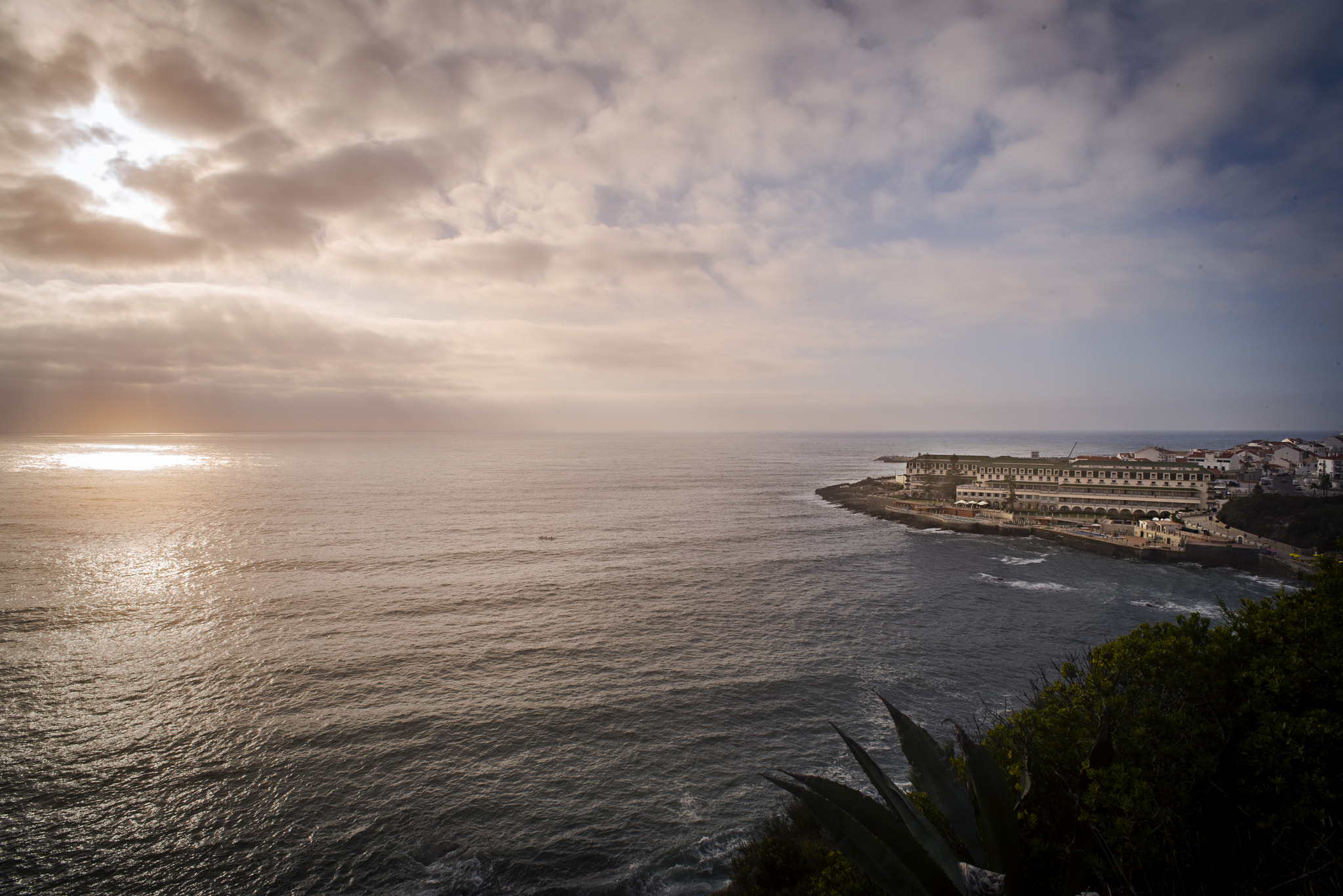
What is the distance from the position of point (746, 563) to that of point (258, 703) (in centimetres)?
3513

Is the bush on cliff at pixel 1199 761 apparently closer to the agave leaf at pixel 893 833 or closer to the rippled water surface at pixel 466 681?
the agave leaf at pixel 893 833

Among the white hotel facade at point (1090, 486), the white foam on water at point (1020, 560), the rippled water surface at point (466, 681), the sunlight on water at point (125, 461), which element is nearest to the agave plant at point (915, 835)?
the rippled water surface at point (466, 681)

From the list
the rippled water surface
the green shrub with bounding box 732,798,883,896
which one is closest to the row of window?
the rippled water surface

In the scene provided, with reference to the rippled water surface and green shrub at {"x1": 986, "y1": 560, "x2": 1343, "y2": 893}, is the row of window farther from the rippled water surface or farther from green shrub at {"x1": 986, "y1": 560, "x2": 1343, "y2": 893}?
green shrub at {"x1": 986, "y1": 560, "x2": 1343, "y2": 893}

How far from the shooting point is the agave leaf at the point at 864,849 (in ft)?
20.6

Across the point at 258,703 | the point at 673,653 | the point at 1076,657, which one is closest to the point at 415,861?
the point at 258,703

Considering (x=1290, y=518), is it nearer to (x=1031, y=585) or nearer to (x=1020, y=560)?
(x=1020, y=560)

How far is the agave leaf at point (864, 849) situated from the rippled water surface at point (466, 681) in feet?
38.2

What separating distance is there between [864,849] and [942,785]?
4.86ft

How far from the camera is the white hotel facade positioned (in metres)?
71.8

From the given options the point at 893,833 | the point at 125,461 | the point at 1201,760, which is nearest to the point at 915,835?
the point at 893,833

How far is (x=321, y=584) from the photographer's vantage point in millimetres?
41875

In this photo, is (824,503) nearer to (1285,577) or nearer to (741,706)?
(1285,577)

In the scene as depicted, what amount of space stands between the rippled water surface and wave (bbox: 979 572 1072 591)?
461mm
